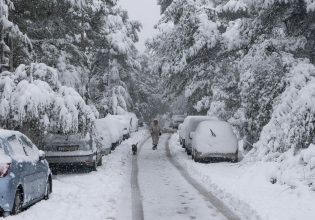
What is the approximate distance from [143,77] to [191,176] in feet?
174

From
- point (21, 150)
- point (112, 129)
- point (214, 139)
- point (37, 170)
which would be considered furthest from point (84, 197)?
point (112, 129)

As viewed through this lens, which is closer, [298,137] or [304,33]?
[298,137]

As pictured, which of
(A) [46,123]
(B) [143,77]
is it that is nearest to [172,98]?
(A) [46,123]

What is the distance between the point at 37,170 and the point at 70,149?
6.18 m

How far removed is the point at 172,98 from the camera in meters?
30.9

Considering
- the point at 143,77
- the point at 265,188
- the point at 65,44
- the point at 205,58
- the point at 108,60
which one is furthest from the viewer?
the point at 143,77

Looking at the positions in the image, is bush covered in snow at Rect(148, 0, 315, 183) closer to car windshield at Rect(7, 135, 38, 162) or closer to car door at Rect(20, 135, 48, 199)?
car door at Rect(20, 135, 48, 199)

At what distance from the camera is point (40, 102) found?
14.5 meters

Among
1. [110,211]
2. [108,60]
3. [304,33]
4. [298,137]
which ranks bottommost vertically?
[110,211]

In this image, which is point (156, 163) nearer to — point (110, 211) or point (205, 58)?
point (205, 58)

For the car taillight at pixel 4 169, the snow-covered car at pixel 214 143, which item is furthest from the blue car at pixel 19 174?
the snow-covered car at pixel 214 143

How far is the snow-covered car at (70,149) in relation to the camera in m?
16.8

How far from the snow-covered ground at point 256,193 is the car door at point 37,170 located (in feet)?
13.0

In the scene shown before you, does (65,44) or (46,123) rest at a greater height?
(65,44)
